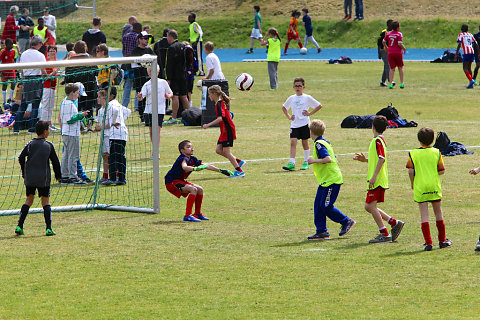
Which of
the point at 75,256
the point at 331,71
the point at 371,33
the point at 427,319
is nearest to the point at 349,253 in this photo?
the point at 427,319

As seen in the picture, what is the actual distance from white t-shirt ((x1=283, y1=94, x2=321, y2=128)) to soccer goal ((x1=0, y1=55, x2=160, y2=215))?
295cm

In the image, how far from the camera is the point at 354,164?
1769cm

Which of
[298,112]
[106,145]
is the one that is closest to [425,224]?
[298,112]

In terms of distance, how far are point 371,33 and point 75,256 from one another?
47.2 meters

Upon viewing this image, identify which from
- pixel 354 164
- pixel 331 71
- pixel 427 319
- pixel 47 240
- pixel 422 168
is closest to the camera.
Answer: pixel 427 319

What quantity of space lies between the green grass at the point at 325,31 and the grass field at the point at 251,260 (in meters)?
37.1

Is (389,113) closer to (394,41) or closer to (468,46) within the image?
(394,41)

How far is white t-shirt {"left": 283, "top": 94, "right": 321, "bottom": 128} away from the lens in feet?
55.0

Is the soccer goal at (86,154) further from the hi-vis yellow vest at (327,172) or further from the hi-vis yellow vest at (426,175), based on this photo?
the hi-vis yellow vest at (426,175)

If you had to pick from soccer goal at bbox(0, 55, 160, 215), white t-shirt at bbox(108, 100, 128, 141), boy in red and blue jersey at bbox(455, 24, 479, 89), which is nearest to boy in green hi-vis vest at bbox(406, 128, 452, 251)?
soccer goal at bbox(0, 55, 160, 215)

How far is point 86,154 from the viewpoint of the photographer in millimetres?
18969

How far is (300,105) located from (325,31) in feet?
137

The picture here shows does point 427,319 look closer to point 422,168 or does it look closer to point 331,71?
point 422,168

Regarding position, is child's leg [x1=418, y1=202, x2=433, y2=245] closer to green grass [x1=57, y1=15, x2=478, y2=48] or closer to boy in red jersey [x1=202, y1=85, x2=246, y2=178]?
boy in red jersey [x1=202, y1=85, x2=246, y2=178]
